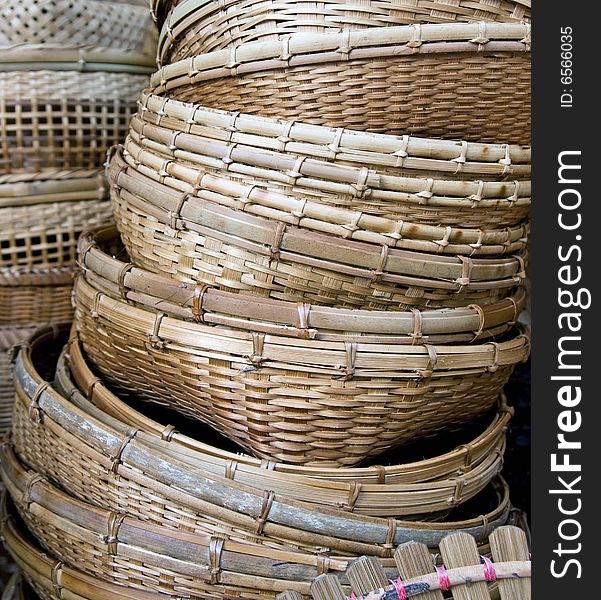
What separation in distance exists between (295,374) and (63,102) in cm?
65

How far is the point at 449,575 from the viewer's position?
2.09ft

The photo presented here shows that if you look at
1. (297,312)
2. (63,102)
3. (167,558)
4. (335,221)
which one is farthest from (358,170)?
(63,102)

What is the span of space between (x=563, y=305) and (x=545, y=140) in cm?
15

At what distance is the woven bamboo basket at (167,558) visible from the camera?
0.70 metres

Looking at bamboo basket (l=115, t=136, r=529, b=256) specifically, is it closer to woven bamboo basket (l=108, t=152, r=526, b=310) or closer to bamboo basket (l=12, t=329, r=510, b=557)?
woven bamboo basket (l=108, t=152, r=526, b=310)

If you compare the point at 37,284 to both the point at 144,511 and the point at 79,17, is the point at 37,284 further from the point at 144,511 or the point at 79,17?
the point at 144,511

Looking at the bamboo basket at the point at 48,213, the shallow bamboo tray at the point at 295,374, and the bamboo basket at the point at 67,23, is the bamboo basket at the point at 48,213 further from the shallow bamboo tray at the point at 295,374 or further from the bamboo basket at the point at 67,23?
the shallow bamboo tray at the point at 295,374

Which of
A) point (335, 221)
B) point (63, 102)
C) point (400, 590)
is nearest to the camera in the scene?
point (400, 590)

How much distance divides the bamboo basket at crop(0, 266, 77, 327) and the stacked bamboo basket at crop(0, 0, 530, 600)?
0.37 m

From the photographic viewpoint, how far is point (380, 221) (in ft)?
2.42

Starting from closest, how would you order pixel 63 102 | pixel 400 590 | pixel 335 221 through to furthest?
1. pixel 400 590
2. pixel 335 221
3. pixel 63 102

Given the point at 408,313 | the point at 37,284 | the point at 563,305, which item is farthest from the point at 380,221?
the point at 37,284

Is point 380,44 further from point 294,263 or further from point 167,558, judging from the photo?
point 167,558

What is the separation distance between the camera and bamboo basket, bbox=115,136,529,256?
73 cm
